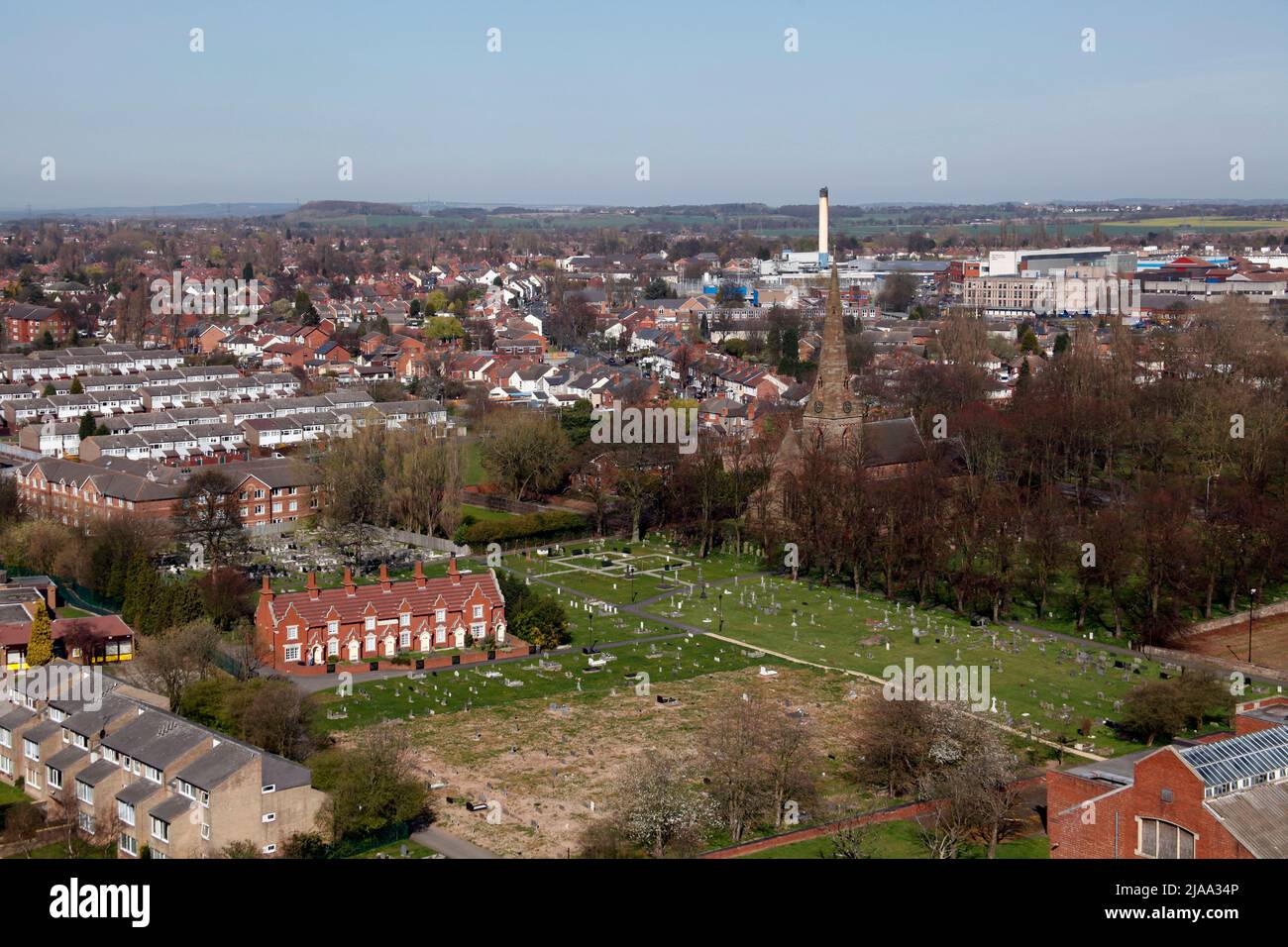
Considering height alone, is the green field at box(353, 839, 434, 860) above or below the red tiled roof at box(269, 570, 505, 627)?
below

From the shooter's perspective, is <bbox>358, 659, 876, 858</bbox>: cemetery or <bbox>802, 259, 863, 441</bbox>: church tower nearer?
<bbox>358, 659, 876, 858</bbox>: cemetery

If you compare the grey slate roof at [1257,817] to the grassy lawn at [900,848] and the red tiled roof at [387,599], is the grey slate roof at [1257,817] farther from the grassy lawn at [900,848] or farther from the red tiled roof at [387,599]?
the red tiled roof at [387,599]

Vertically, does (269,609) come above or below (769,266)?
below

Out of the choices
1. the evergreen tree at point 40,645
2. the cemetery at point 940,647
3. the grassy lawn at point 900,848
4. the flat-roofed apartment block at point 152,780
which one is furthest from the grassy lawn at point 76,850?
the cemetery at point 940,647

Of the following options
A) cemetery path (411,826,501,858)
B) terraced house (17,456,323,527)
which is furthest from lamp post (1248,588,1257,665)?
terraced house (17,456,323,527)

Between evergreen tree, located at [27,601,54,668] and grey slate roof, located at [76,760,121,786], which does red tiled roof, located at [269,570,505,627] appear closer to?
evergreen tree, located at [27,601,54,668]
